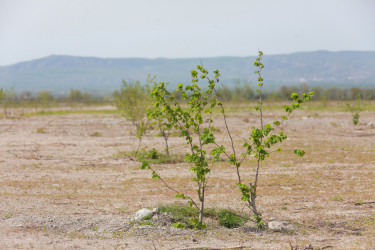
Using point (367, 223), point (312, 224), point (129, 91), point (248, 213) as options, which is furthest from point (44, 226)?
point (129, 91)

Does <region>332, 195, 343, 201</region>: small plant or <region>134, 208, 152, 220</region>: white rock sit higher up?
<region>134, 208, 152, 220</region>: white rock

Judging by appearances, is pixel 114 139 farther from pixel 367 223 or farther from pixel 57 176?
pixel 367 223

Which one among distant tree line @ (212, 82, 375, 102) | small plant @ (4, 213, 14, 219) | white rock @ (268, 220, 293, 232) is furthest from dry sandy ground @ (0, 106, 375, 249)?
distant tree line @ (212, 82, 375, 102)

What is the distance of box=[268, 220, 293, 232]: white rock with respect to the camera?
25.8 ft

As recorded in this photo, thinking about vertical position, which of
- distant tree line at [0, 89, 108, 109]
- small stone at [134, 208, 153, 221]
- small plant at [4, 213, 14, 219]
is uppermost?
distant tree line at [0, 89, 108, 109]

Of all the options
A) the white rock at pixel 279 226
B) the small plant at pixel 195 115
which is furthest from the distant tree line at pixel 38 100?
the white rock at pixel 279 226

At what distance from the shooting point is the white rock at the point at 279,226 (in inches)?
309

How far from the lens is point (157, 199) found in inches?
406

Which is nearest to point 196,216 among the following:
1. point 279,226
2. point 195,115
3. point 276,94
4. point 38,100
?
point 279,226

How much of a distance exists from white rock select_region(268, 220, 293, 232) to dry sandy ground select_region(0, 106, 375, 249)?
14 cm

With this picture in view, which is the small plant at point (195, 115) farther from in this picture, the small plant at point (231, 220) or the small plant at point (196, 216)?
the small plant at point (231, 220)

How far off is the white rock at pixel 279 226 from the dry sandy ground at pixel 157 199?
0.47 ft

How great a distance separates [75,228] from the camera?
8008mm

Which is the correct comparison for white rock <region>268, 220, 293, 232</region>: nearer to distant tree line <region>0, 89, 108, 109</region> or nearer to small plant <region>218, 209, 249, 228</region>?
small plant <region>218, 209, 249, 228</region>
